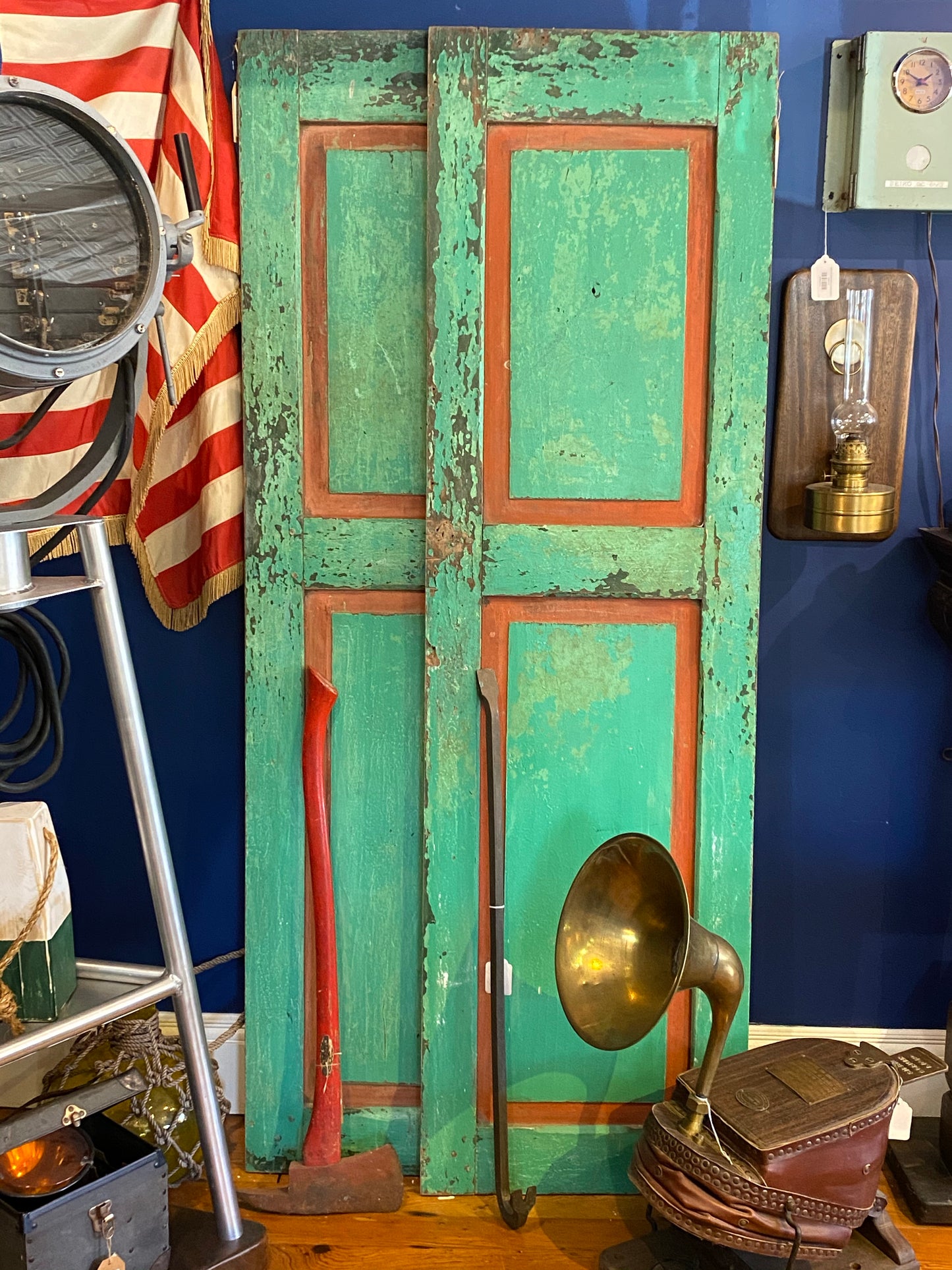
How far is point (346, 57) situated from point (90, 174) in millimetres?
710

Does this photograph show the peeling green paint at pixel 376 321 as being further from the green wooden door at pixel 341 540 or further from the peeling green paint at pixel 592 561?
the peeling green paint at pixel 592 561

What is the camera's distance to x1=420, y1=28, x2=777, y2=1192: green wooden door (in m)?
2.15

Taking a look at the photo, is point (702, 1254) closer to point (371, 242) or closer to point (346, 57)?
point (371, 242)

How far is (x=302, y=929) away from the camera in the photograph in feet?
7.95

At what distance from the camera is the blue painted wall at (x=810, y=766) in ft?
8.02

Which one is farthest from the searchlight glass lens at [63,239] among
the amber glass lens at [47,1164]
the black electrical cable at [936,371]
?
the black electrical cable at [936,371]

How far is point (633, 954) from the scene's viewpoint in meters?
2.19

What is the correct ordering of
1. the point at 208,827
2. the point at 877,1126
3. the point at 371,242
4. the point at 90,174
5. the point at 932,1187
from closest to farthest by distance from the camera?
1. the point at 90,174
2. the point at 877,1126
3. the point at 371,242
4. the point at 932,1187
5. the point at 208,827

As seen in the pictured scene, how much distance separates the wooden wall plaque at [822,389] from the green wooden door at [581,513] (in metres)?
0.17

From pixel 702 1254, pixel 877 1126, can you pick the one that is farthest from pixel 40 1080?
pixel 877 1126

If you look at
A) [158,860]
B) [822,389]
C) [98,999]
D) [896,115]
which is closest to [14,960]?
[98,999]

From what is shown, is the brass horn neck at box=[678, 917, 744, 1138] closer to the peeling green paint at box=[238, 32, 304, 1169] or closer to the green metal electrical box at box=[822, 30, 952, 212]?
the peeling green paint at box=[238, 32, 304, 1169]

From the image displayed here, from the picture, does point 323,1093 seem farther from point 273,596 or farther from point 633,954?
point 273,596

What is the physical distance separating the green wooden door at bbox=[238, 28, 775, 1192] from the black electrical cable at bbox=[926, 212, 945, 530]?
39cm
